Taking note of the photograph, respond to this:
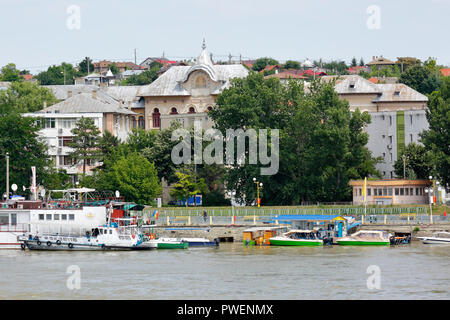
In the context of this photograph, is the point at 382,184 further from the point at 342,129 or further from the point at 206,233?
the point at 206,233

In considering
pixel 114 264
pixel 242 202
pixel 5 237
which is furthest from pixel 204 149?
pixel 114 264

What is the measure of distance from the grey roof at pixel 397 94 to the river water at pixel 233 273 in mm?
51776

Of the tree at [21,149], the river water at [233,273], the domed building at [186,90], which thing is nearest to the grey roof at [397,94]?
the domed building at [186,90]

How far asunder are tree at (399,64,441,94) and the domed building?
39.1m

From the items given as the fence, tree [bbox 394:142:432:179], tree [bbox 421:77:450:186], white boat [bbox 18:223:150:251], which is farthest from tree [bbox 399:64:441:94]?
white boat [bbox 18:223:150:251]

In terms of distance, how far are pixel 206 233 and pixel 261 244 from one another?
5.52 meters

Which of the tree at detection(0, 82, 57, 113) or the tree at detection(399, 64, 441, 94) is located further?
the tree at detection(399, 64, 441, 94)

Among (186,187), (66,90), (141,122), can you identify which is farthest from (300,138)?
(66,90)

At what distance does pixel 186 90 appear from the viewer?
426 feet

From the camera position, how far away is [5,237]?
248ft

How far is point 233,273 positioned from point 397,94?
7006 centimetres

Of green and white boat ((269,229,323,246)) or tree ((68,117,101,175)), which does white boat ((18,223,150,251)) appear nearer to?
green and white boat ((269,229,323,246))

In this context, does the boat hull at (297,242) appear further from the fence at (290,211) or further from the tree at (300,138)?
the tree at (300,138)

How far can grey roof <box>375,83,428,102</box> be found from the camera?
123m
